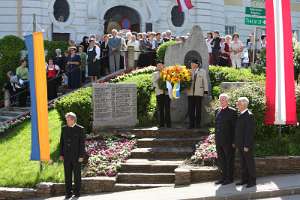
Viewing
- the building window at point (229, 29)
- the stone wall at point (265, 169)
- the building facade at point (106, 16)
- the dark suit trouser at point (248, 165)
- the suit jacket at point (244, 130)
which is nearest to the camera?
the suit jacket at point (244, 130)

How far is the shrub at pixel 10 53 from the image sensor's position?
2655 cm

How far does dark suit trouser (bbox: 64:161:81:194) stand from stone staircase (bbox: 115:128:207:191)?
0.99m

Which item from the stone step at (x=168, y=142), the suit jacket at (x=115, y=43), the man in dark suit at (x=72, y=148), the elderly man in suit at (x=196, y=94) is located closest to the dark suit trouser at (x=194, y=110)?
the elderly man in suit at (x=196, y=94)

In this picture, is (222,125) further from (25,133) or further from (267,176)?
(25,133)

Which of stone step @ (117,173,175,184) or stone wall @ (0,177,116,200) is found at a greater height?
stone step @ (117,173,175,184)

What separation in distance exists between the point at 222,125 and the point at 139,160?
278 cm

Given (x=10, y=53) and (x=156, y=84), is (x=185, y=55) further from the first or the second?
(x=10, y=53)

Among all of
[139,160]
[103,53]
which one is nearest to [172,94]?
[139,160]

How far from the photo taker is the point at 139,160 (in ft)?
49.7

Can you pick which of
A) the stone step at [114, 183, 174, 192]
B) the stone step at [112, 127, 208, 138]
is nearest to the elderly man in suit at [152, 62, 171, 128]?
the stone step at [112, 127, 208, 138]

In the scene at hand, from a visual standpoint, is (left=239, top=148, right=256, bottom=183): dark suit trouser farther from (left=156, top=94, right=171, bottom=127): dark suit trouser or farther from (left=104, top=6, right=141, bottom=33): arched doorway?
(left=104, top=6, right=141, bottom=33): arched doorway

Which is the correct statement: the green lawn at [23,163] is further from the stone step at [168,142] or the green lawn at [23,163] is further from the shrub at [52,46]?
the shrub at [52,46]

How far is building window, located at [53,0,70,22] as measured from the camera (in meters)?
33.2

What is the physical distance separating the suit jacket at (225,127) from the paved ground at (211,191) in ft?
3.07
